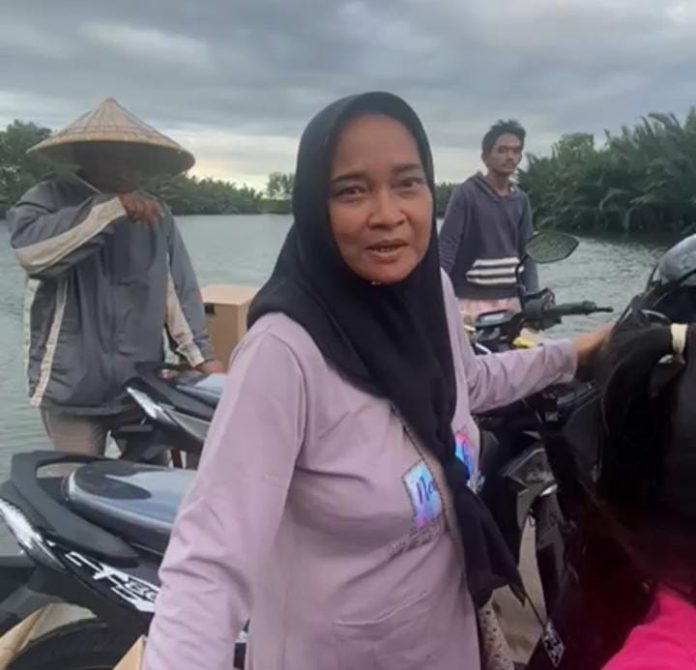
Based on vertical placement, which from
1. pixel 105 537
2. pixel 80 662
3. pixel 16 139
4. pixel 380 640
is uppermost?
pixel 16 139

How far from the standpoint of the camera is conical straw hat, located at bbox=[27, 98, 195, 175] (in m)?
2.69

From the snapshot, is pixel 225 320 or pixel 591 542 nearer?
pixel 591 542

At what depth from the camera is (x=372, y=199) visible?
3.75 ft

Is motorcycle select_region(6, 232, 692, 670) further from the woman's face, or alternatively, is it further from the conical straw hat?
the conical straw hat

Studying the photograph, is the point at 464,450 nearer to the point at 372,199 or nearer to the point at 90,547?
the point at 372,199

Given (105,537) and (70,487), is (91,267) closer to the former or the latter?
(70,487)

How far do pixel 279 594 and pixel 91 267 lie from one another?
1.80 m

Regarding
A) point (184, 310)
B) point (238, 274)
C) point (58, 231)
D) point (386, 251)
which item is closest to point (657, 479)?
point (386, 251)

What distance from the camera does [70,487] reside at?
2061 mm

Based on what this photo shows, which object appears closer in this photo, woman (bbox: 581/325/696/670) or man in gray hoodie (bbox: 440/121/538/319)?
woman (bbox: 581/325/696/670)

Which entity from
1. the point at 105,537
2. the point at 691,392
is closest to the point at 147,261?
the point at 105,537

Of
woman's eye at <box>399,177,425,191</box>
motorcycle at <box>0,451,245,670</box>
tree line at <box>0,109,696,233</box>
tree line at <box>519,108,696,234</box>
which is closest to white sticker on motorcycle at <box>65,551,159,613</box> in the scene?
motorcycle at <box>0,451,245,670</box>

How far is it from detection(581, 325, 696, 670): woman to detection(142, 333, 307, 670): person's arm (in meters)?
0.39

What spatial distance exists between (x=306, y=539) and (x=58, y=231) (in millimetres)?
1731
